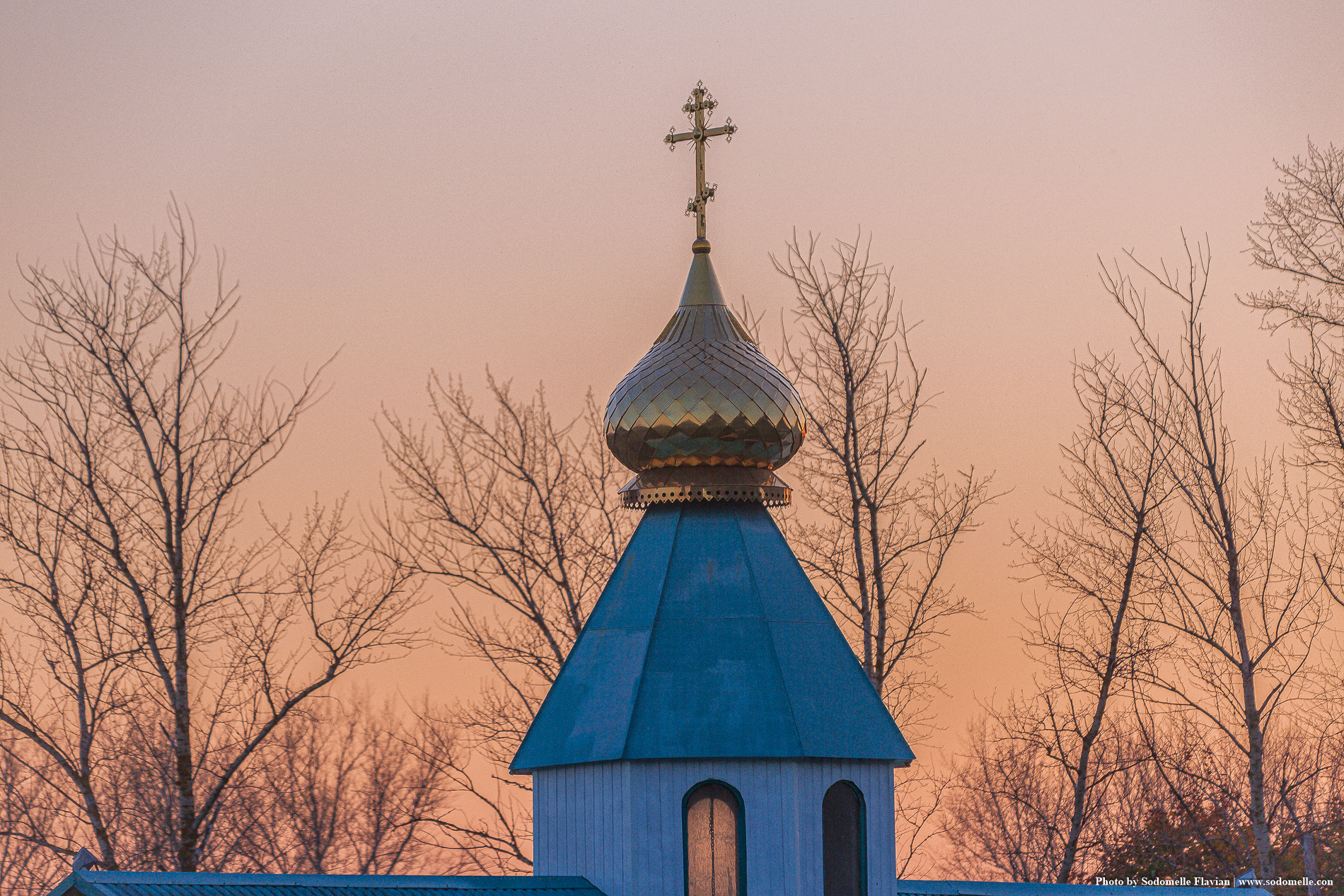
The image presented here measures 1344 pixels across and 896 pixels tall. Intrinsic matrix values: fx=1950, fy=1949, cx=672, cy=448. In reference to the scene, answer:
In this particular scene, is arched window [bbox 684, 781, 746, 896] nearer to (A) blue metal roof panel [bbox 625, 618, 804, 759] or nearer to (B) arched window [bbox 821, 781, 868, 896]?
(A) blue metal roof panel [bbox 625, 618, 804, 759]

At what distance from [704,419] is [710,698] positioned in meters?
2.84

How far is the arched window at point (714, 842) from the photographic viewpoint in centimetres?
1562

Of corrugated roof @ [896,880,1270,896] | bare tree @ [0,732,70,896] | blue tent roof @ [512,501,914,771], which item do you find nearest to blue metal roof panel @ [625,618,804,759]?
blue tent roof @ [512,501,914,771]

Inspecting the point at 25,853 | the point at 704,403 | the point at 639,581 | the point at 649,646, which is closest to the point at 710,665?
the point at 649,646

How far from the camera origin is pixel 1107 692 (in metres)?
25.0

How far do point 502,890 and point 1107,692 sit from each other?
39.5ft

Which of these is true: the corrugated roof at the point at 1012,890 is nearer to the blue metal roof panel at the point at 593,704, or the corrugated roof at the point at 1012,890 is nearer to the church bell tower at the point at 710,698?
the church bell tower at the point at 710,698

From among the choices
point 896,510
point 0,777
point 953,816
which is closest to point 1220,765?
point 953,816

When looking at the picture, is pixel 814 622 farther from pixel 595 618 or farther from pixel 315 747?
pixel 315 747

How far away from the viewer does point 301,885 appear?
14.3m

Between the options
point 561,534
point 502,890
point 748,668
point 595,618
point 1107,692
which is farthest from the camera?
point 561,534

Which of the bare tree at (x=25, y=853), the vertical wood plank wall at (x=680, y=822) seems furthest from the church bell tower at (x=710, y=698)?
the bare tree at (x=25, y=853)

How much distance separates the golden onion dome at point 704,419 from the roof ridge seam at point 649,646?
359 millimetres

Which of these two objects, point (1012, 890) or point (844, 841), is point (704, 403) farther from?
point (1012, 890)
